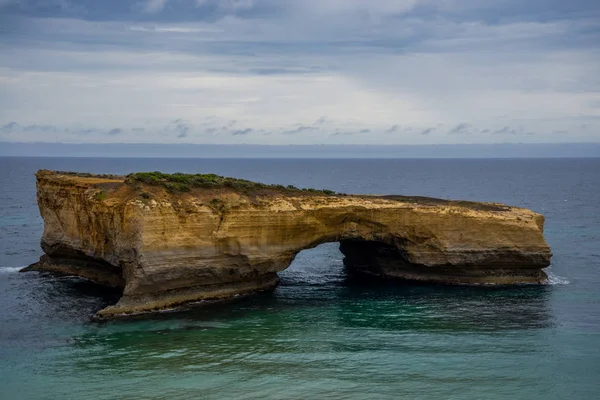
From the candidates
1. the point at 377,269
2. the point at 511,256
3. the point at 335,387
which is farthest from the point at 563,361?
the point at 377,269

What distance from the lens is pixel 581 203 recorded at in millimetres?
97000

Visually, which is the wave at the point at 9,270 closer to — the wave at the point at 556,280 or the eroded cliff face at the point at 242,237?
the eroded cliff face at the point at 242,237

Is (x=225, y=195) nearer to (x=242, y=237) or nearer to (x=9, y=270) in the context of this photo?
(x=242, y=237)

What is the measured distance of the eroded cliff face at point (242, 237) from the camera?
37.0 m

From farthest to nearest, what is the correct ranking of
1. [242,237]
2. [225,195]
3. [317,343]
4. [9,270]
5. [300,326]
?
[9,270], [225,195], [242,237], [300,326], [317,343]

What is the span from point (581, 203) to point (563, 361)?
73.3 m

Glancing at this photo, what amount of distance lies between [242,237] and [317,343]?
9.56 metres

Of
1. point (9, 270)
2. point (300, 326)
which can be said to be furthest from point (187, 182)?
point (9, 270)

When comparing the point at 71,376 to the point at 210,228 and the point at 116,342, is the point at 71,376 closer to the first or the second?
the point at 116,342

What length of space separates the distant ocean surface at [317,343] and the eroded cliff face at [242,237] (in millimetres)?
1647

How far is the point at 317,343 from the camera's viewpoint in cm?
3234

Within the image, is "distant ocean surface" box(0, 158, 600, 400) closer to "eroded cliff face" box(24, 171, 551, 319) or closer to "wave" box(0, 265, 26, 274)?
"wave" box(0, 265, 26, 274)

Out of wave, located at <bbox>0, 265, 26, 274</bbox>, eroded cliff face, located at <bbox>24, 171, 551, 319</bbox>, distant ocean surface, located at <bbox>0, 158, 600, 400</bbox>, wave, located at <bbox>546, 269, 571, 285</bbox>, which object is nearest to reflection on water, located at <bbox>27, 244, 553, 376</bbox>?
distant ocean surface, located at <bbox>0, 158, 600, 400</bbox>

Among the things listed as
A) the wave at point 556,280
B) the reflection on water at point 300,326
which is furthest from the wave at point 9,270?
the wave at point 556,280
